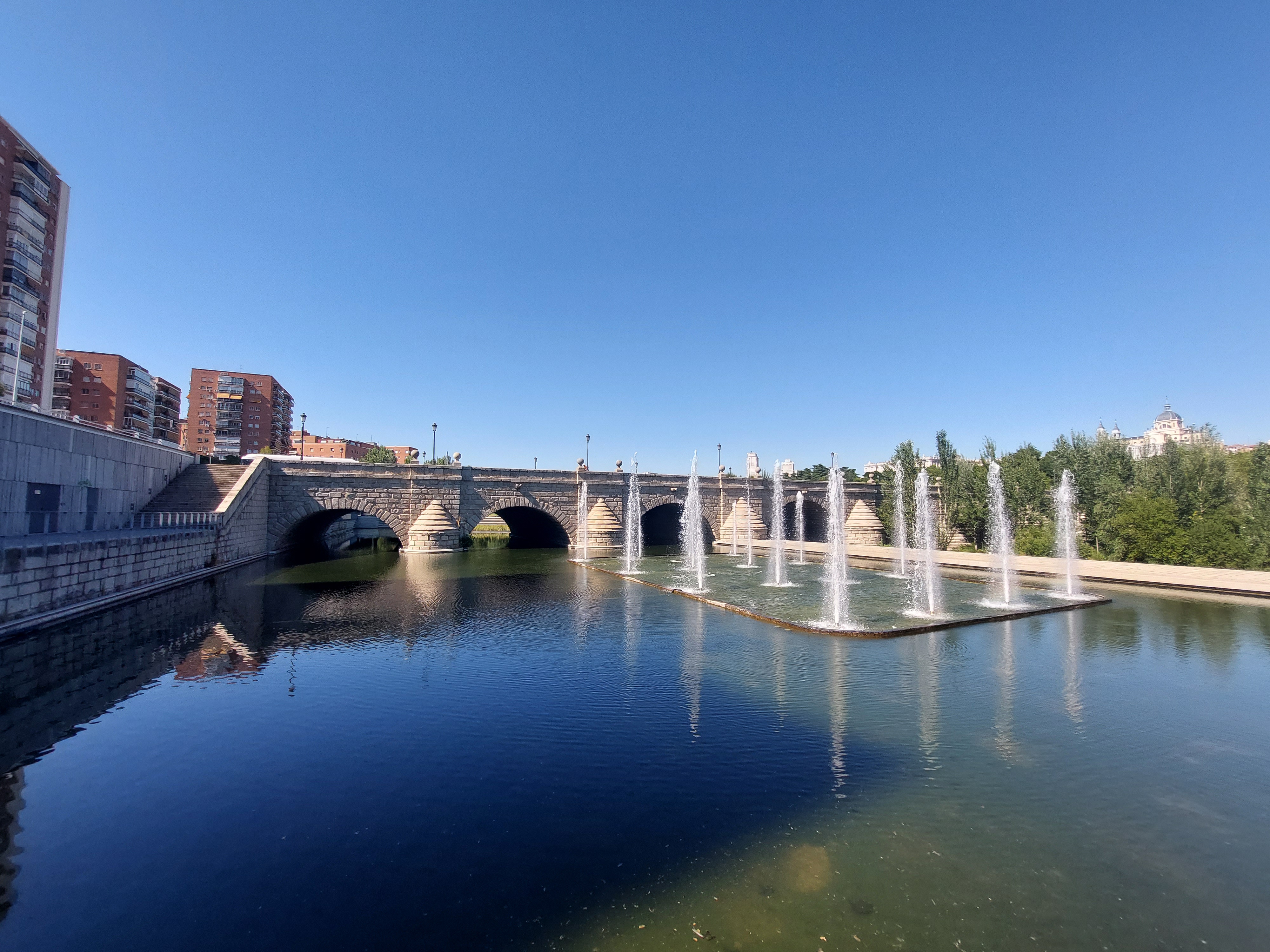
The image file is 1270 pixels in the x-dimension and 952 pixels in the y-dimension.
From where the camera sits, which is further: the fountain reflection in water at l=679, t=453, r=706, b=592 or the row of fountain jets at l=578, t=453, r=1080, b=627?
the fountain reflection in water at l=679, t=453, r=706, b=592

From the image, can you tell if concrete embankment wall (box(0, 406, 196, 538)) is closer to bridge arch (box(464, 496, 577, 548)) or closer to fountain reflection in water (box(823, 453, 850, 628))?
bridge arch (box(464, 496, 577, 548))

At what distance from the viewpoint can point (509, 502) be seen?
43875mm

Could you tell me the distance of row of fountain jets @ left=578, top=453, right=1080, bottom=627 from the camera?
22219 millimetres

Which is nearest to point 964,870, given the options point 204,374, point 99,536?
point 99,536

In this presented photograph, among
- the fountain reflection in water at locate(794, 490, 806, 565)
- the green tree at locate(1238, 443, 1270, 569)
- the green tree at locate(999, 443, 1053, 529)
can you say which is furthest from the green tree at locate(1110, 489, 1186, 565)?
the fountain reflection in water at locate(794, 490, 806, 565)

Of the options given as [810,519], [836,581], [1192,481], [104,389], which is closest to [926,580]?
[836,581]

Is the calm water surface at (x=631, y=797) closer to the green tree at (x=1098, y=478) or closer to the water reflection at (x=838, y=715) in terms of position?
the water reflection at (x=838, y=715)

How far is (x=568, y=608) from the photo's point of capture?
2105cm

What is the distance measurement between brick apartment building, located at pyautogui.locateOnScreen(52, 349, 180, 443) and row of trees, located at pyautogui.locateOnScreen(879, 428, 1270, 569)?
8205 centimetres

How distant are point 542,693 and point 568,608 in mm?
9409

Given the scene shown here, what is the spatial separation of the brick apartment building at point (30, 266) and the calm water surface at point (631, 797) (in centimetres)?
4154

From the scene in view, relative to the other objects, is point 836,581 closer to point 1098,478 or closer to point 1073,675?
point 1073,675

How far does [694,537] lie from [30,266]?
5324 cm

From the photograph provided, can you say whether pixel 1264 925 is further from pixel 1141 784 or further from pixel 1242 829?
pixel 1141 784
